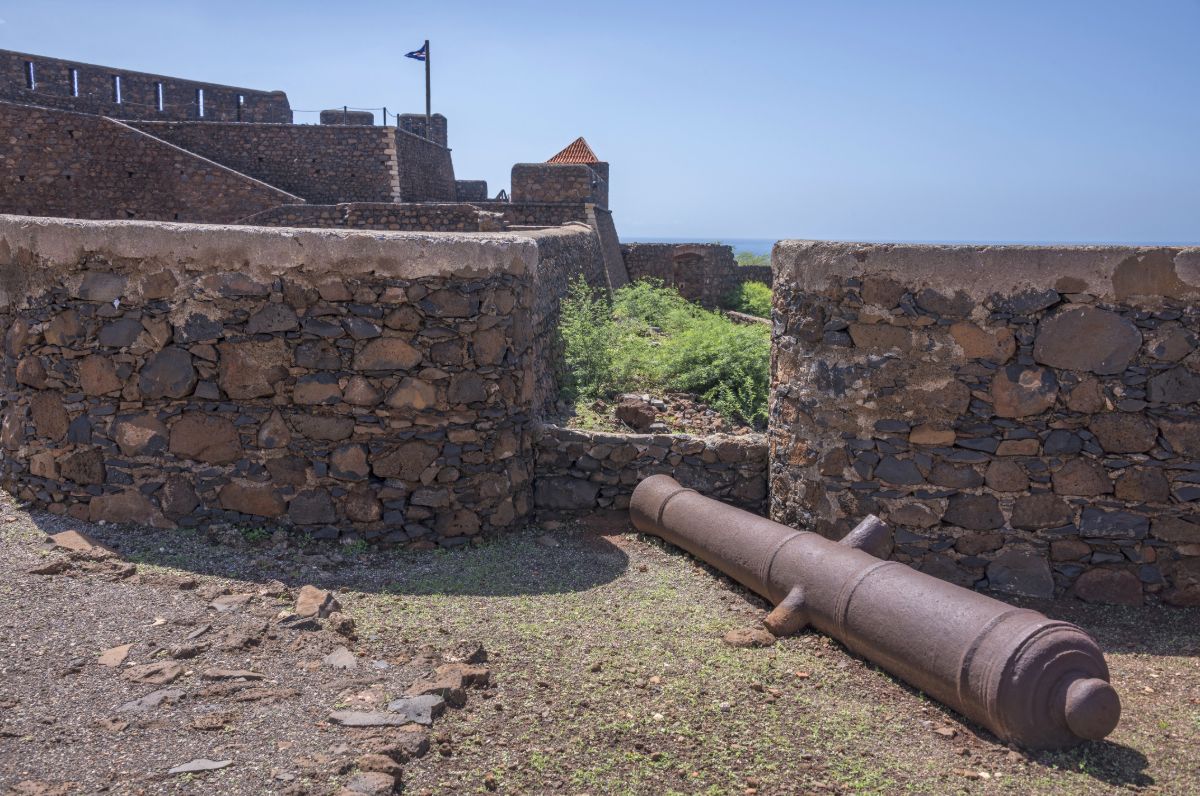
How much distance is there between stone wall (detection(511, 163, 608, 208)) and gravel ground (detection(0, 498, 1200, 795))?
50.2 feet

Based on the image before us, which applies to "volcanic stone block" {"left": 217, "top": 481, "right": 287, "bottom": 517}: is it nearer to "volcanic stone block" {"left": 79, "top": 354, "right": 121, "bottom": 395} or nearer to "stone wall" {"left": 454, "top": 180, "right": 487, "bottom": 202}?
"volcanic stone block" {"left": 79, "top": 354, "right": 121, "bottom": 395}

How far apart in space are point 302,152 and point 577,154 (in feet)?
29.6

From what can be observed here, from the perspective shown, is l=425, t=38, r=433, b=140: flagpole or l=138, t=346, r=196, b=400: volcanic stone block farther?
l=425, t=38, r=433, b=140: flagpole

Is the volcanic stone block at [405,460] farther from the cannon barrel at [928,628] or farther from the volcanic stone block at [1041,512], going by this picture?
the volcanic stone block at [1041,512]

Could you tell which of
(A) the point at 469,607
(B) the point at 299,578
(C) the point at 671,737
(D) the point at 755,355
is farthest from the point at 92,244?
(D) the point at 755,355

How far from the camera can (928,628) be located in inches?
180

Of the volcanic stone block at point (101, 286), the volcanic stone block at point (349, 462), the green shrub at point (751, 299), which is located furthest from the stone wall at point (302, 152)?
the volcanic stone block at point (349, 462)

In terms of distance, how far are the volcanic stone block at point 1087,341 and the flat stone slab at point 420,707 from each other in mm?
4339

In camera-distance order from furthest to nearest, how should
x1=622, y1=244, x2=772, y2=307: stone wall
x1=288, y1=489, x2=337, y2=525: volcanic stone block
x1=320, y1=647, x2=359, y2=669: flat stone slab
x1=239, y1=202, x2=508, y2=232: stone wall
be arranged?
x1=622, y1=244, x2=772, y2=307: stone wall < x1=239, y1=202, x2=508, y2=232: stone wall < x1=288, y1=489, x2=337, y2=525: volcanic stone block < x1=320, y1=647, x2=359, y2=669: flat stone slab

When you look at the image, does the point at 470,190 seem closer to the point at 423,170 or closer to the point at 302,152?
the point at 423,170

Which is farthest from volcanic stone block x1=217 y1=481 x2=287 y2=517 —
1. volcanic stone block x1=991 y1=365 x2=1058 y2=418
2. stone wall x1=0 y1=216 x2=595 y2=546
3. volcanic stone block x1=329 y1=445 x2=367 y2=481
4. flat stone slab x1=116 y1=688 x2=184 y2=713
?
volcanic stone block x1=991 y1=365 x2=1058 y2=418

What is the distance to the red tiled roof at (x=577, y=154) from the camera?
26.6 metres

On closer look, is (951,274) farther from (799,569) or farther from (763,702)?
(763,702)

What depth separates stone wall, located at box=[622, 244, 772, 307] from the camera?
80.4 ft
